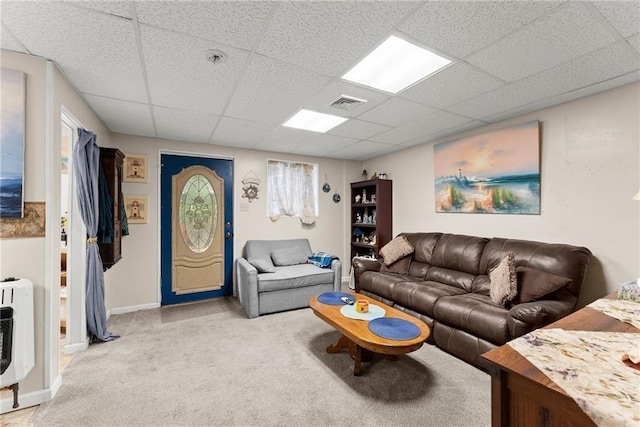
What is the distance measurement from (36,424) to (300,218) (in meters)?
3.67

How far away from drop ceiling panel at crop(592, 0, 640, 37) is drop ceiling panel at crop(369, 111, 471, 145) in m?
1.38

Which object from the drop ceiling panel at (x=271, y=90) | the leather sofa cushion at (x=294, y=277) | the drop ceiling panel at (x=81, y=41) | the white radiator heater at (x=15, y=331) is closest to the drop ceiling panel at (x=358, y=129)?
the drop ceiling panel at (x=271, y=90)

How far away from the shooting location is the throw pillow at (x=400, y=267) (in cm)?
373

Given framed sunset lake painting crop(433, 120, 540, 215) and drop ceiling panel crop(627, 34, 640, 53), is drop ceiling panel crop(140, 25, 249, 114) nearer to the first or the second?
drop ceiling panel crop(627, 34, 640, 53)

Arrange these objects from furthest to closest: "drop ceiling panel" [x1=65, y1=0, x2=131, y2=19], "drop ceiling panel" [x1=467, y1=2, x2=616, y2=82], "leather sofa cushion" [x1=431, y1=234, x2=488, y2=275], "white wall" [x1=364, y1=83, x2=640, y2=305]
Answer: "leather sofa cushion" [x1=431, y1=234, x2=488, y2=275] → "white wall" [x1=364, y1=83, x2=640, y2=305] → "drop ceiling panel" [x1=467, y1=2, x2=616, y2=82] → "drop ceiling panel" [x1=65, y1=0, x2=131, y2=19]

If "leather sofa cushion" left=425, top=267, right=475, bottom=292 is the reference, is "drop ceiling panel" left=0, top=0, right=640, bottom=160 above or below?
above

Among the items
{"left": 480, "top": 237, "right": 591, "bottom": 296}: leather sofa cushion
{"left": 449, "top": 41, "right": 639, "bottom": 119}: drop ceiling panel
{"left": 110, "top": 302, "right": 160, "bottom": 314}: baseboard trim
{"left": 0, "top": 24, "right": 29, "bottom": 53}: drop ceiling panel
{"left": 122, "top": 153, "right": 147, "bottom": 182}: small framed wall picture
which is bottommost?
{"left": 110, "top": 302, "right": 160, "bottom": 314}: baseboard trim

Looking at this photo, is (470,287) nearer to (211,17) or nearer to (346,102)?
(346,102)

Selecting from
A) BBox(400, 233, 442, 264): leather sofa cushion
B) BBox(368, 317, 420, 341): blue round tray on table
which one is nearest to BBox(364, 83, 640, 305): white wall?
BBox(400, 233, 442, 264): leather sofa cushion

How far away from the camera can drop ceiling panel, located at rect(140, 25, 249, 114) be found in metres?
1.69

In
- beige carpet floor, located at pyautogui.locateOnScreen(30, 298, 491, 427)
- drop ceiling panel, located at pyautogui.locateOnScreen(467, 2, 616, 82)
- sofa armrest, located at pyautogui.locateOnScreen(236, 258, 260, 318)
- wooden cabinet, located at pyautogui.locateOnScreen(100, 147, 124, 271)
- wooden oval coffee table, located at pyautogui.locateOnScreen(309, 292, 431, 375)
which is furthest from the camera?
sofa armrest, located at pyautogui.locateOnScreen(236, 258, 260, 318)

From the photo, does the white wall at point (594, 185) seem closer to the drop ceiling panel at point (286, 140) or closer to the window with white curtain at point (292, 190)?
the drop ceiling panel at point (286, 140)

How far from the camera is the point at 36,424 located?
169 centimetres

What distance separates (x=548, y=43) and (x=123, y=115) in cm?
375
